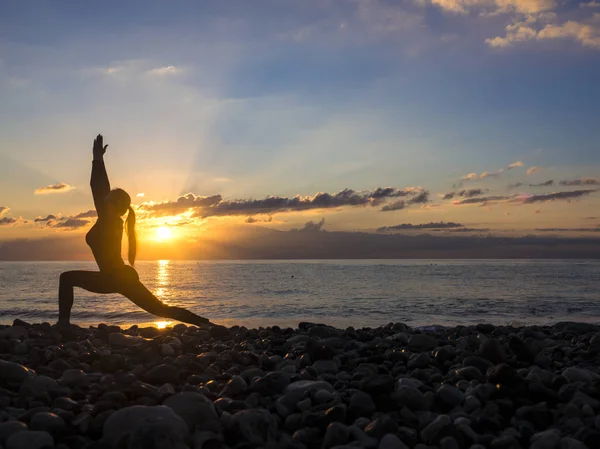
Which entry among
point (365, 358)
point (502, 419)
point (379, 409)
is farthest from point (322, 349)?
point (502, 419)

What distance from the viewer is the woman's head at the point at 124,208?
7.71 meters

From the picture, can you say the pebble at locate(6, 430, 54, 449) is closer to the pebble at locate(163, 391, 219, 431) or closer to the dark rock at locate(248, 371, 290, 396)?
the pebble at locate(163, 391, 219, 431)

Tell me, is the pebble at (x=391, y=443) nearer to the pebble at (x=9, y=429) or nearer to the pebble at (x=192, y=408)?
the pebble at (x=192, y=408)

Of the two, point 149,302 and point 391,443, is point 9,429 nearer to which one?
point 391,443

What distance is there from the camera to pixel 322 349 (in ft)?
21.7

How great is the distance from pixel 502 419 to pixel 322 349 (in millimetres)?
2648

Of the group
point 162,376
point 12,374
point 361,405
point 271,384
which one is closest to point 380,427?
point 361,405

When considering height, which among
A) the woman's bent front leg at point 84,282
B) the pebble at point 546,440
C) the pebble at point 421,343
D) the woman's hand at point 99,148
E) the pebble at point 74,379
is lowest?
the pebble at point 421,343

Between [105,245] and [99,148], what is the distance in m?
1.56

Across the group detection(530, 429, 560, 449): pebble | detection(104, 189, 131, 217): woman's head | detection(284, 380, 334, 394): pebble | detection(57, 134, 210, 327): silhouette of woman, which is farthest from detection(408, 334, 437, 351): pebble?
detection(104, 189, 131, 217): woman's head

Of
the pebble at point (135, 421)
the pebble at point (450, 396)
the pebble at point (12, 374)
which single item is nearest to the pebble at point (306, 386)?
the pebble at point (450, 396)

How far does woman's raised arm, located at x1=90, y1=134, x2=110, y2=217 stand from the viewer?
787 centimetres

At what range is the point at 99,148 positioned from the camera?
8.02 meters

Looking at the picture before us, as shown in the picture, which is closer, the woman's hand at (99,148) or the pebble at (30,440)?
the pebble at (30,440)
